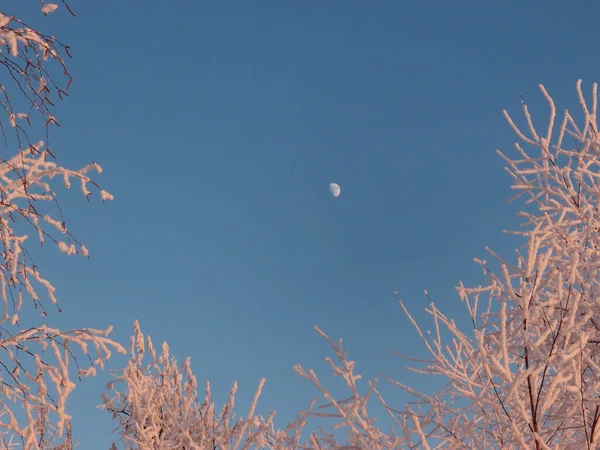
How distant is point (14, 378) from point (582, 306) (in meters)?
3.09

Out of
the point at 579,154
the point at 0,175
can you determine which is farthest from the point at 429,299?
the point at 0,175

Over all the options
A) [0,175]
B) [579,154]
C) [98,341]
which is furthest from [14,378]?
[579,154]

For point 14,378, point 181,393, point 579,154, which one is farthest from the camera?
point 181,393

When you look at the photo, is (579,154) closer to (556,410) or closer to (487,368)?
(556,410)

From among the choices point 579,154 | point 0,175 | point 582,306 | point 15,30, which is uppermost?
point 579,154

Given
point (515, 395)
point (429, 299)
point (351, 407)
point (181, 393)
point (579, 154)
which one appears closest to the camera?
point (515, 395)

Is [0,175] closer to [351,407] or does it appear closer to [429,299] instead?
[351,407]

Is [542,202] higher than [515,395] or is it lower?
higher

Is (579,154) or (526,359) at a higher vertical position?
(579,154)

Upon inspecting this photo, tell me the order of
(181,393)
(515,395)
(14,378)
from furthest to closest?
(181,393) < (14,378) < (515,395)

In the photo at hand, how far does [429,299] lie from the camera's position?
134 inches

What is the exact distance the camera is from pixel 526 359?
2.63m

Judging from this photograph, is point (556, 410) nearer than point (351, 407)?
No

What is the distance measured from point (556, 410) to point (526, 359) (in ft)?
2.37
